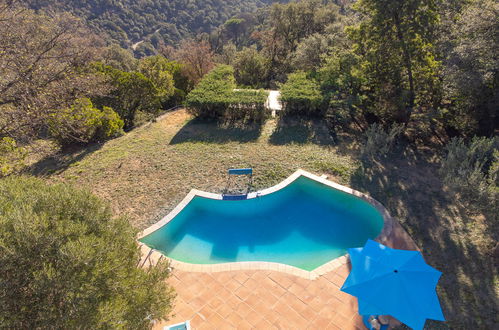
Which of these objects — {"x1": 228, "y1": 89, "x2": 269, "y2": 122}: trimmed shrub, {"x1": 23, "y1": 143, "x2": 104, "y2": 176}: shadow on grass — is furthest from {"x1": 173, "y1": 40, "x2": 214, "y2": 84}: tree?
→ {"x1": 23, "y1": 143, "x2": 104, "y2": 176}: shadow on grass

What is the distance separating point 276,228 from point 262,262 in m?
2.24

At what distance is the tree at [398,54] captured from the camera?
11.9m

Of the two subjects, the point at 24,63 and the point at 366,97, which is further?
the point at 366,97

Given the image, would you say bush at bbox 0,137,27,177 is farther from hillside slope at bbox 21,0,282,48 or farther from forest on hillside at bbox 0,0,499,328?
hillside slope at bbox 21,0,282,48

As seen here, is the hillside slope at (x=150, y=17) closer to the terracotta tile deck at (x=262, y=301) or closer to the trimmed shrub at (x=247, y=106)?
the trimmed shrub at (x=247, y=106)

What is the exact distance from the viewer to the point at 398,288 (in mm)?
5945

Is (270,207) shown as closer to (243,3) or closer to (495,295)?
(495,295)

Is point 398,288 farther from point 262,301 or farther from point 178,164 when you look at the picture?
point 178,164

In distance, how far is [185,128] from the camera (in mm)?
16672

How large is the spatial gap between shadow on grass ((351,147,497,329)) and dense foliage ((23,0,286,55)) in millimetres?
61027

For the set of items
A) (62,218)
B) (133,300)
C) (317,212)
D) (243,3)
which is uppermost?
(243,3)

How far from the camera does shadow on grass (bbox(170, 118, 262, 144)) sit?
49.8ft

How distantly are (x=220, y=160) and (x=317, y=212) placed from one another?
5.42m

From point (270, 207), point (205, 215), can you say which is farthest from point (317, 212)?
point (205, 215)
